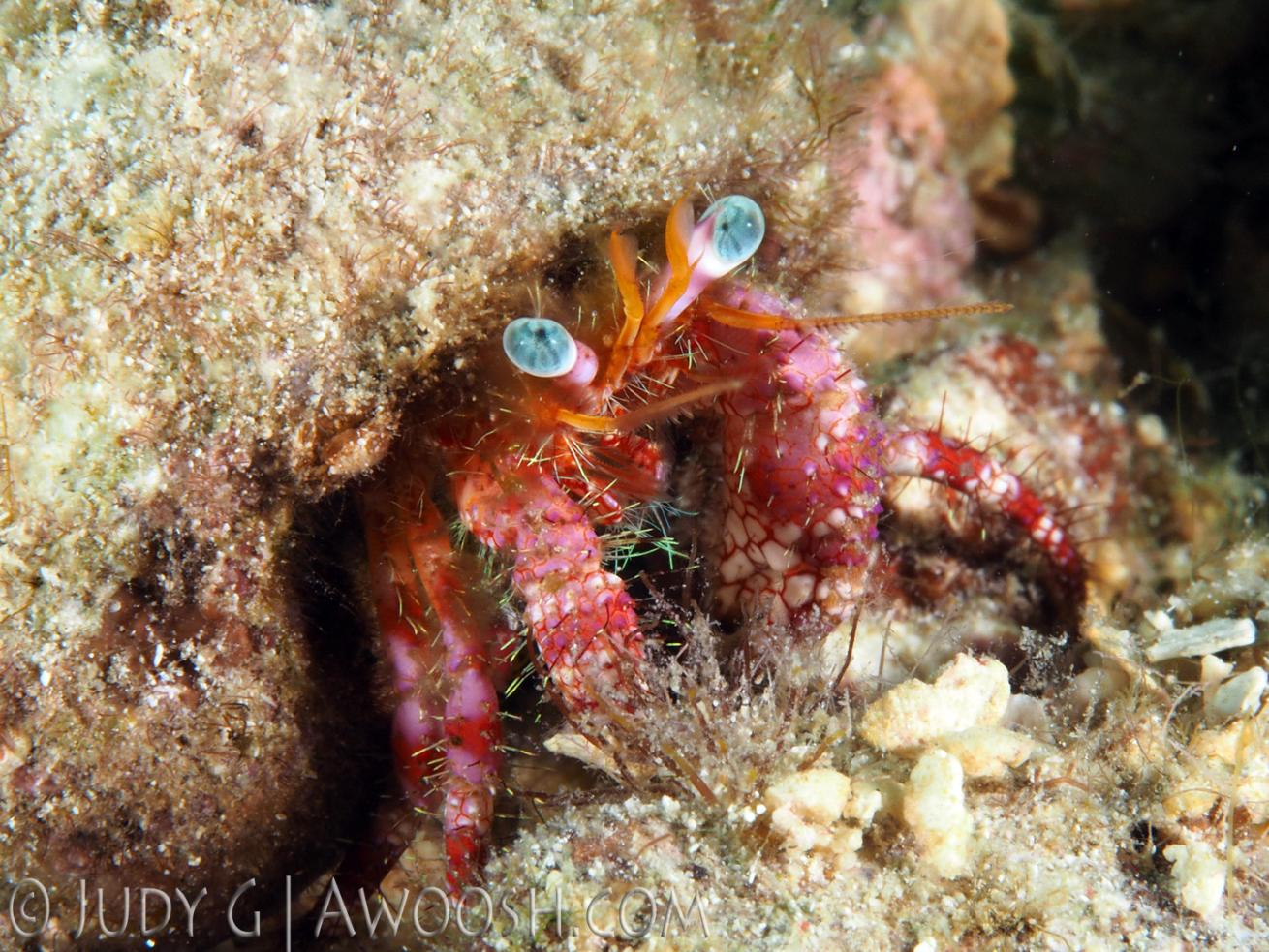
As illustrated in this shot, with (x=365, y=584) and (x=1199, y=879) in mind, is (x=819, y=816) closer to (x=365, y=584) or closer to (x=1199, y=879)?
(x=1199, y=879)

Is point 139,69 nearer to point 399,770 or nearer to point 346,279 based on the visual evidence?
point 346,279

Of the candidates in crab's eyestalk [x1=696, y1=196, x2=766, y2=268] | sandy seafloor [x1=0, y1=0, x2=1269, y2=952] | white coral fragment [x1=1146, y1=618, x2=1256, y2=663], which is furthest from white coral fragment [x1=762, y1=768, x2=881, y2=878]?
crab's eyestalk [x1=696, y1=196, x2=766, y2=268]

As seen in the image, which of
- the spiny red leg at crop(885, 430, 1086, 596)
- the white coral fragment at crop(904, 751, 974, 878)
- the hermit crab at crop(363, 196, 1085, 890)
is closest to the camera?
the white coral fragment at crop(904, 751, 974, 878)

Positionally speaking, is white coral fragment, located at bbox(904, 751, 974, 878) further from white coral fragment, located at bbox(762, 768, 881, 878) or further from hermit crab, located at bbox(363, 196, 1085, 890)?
hermit crab, located at bbox(363, 196, 1085, 890)

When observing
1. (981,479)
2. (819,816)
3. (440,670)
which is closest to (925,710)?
(819,816)

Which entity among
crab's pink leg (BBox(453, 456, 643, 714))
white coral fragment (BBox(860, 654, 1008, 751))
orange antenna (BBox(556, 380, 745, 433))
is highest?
orange antenna (BBox(556, 380, 745, 433))

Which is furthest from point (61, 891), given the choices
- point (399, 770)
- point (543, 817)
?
point (543, 817)

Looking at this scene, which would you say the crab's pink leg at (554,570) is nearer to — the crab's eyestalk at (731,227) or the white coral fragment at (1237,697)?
the crab's eyestalk at (731,227)
